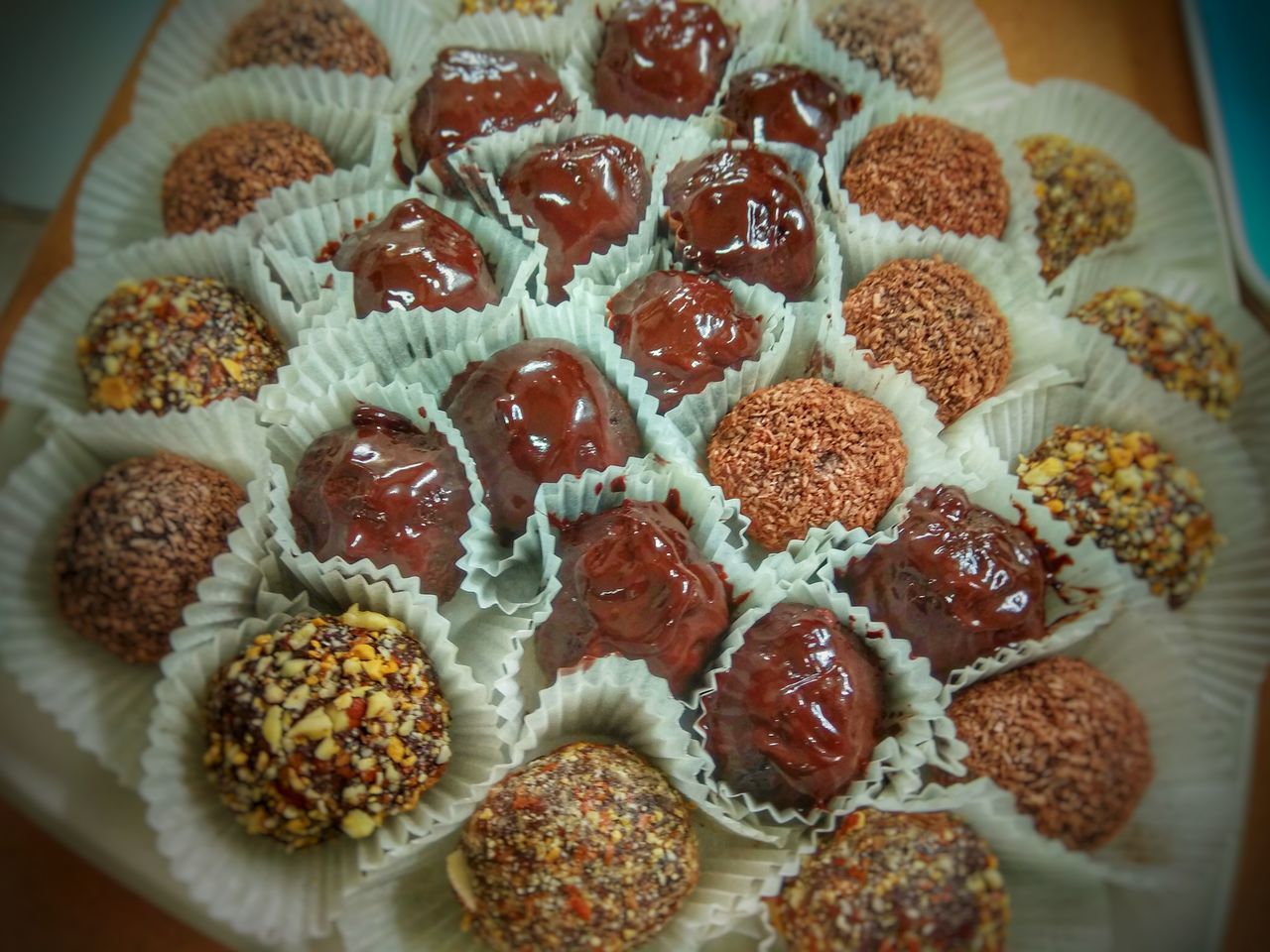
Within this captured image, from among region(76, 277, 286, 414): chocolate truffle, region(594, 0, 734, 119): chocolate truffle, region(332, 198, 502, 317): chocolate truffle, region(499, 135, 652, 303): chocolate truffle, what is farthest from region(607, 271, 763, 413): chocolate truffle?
region(76, 277, 286, 414): chocolate truffle

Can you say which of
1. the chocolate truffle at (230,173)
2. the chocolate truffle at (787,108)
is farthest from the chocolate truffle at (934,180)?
the chocolate truffle at (230,173)

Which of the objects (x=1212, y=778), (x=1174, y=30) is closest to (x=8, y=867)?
(x=1212, y=778)

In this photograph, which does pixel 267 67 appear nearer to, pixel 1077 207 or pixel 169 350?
pixel 169 350

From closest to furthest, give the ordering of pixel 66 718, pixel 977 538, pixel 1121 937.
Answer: pixel 1121 937 → pixel 66 718 → pixel 977 538

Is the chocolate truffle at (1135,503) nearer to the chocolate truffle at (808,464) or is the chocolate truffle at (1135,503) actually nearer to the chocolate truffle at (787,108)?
the chocolate truffle at (808,464)

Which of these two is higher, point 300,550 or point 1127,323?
point 1127,323

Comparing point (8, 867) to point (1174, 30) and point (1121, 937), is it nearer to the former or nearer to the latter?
point (1121, 937)
